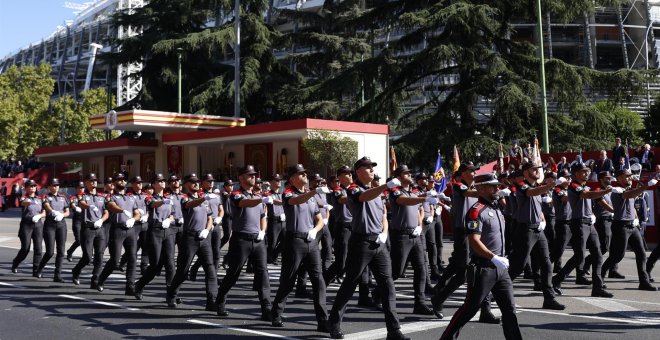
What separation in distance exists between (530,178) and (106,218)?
7.37m

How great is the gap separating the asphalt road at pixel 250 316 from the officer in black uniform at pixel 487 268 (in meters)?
1.37

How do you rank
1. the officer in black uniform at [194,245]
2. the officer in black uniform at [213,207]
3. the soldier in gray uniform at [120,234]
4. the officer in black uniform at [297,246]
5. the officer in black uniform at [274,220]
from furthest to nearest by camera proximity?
the officer in black uniform at [274,220], the soldier in gray uniform at [120,234], the officer in black uniform at [213,207], the officer in black uniform at [194,245], the officer in black uniform at [297,246]

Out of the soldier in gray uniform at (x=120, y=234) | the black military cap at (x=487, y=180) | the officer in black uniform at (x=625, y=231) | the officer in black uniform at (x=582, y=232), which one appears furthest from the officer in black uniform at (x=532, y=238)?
the soldier in gray uniform at (x=120, y=234)

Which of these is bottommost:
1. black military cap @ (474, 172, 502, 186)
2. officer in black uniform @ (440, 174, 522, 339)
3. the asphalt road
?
the asphalt road

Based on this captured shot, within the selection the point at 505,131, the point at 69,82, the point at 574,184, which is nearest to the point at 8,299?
the point at 574,184

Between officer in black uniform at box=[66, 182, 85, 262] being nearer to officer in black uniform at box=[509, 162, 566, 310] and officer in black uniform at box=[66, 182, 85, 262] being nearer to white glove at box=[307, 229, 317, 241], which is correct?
white glove at box=[307, 229, 317, 241]

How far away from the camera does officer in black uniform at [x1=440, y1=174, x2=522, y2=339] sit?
6.43 m

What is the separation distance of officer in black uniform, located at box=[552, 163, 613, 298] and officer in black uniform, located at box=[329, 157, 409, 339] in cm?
406

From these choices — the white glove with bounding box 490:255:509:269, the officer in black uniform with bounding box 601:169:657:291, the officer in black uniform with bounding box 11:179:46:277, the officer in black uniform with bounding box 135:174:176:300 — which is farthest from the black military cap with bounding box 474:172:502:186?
the officer in black uniform with bounding box 11:179:46:277

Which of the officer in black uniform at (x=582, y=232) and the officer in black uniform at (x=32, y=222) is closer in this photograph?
the officer in black uniform at (x=582, y=232)

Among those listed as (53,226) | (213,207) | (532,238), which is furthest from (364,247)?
(53,226)

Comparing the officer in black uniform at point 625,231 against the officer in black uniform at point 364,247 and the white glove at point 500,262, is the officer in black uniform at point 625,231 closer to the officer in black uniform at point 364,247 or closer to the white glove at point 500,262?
the officer in black uniform at point 364,247

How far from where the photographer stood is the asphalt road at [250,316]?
319 inches

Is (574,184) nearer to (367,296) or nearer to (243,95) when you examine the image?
(367,296)
